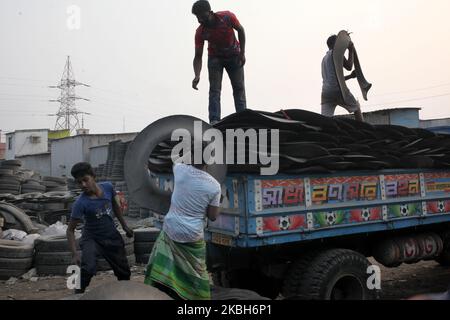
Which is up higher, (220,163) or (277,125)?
(277,125)

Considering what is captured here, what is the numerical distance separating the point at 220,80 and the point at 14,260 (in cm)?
431

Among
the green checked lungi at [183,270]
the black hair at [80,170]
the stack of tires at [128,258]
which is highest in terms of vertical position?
the black hair at [80,170]

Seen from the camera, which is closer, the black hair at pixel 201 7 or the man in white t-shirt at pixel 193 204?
the man in white t-shirt at pixel 193 204

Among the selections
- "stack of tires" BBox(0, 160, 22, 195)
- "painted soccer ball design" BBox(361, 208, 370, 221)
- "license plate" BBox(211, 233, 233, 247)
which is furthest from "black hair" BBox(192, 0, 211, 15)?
"stack of tires" BBox(0, 160, 22, 195)

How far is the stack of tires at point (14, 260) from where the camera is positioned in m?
6.99

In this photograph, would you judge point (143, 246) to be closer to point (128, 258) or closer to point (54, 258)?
point (128, 258)

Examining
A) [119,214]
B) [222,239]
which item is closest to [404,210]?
[222,239]

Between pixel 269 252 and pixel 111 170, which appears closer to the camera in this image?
pixel 269 252

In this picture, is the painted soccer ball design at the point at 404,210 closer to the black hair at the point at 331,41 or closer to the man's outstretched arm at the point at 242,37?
the black hair at the point at 331,41

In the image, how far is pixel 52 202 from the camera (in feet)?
38.8

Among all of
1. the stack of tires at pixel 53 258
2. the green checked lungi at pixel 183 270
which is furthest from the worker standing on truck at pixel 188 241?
the stack of tires at pixel 53 258
